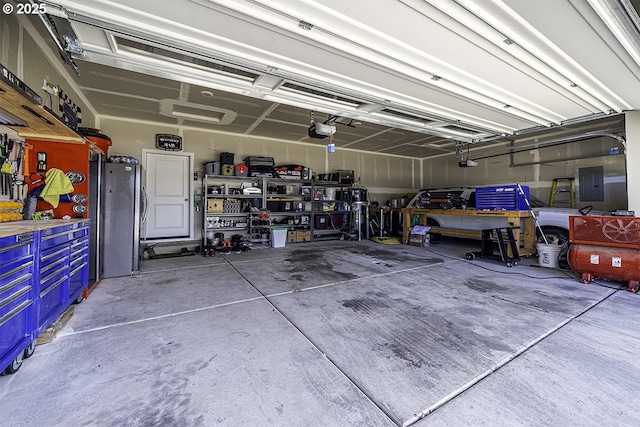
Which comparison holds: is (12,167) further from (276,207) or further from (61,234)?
(276,207)

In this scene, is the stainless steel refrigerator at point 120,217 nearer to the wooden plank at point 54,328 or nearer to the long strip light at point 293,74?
the wooden plank at point 54,328

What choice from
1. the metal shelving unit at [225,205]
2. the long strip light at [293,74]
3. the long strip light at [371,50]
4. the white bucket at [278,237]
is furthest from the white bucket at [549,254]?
the metal shelving unit at [225,205]

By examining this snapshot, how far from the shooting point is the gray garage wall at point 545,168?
5652mm

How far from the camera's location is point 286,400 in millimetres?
1352

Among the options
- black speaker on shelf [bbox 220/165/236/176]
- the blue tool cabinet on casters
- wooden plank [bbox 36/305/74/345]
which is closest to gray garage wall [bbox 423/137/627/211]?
black speaker on shelf [bbox 220/165/236/176]

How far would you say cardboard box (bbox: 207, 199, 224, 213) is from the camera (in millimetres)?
5832

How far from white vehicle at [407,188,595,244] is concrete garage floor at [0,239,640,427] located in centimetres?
159

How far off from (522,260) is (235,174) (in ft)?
19.8

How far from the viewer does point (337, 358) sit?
1.74 meters

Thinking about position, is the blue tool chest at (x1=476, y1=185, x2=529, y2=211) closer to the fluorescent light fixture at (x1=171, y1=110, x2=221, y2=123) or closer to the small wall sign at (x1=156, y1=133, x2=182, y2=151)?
the fluorescent light fixture at (x1=171, y1=110, x2=221, y2=123)

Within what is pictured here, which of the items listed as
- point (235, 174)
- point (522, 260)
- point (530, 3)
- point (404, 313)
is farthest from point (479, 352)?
point (235, 174)

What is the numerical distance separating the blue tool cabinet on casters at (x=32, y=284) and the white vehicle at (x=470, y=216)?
613 cm

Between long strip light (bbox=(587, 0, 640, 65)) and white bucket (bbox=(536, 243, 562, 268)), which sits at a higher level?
long strip light (bbox=(587, 0, 640, 65))

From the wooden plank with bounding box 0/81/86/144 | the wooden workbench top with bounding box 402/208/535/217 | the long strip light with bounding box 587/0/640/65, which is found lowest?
the wooden workbench top with bounding box 402/208/535/217
